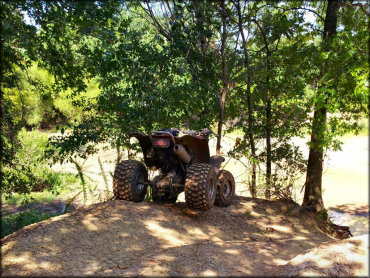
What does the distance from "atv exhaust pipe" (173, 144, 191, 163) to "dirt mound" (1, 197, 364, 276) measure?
914 mm

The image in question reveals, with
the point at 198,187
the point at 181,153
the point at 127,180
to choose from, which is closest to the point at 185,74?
the point at 181,153

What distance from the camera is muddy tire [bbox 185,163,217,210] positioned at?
17.8 ft

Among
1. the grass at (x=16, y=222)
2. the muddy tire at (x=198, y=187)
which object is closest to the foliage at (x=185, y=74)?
the grass at (x=16, y=222)

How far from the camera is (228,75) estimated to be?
8.62 meters

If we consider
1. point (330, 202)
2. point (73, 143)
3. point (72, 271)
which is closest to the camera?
point (72, 271)

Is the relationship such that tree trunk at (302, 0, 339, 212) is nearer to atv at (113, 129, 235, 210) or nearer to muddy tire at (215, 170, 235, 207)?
muddy tire at (215, 170, 235, 207)

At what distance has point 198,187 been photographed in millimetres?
5410

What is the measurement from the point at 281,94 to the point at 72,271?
6.41m

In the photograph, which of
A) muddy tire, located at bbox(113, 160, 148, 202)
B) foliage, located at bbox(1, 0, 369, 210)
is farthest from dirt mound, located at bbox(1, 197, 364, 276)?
foliage, located at bbox(1, 0, 369, 210)

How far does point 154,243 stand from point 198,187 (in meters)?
1.18

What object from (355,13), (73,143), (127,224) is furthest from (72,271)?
(355,13)

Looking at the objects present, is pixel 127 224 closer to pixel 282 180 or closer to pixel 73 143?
pixel 73 143

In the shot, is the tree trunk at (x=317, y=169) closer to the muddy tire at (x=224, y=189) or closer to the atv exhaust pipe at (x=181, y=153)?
the muddy tire at (x=224, y=189)

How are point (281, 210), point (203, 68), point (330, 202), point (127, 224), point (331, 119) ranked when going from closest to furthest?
point (127, 224) < point (331, 119) < point (281, 210) < point (203, 68) < point (330, 202)
